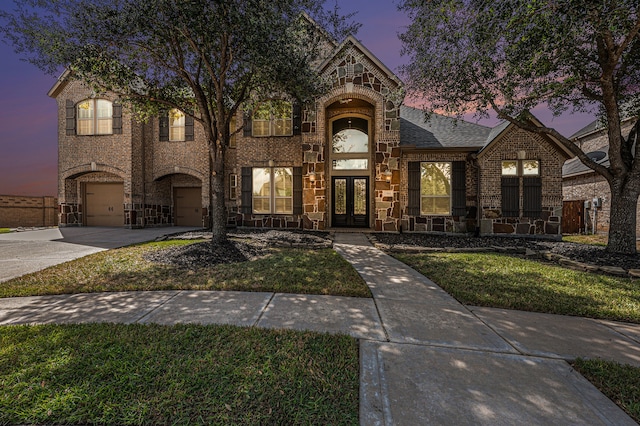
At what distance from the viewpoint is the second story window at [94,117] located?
13430mm

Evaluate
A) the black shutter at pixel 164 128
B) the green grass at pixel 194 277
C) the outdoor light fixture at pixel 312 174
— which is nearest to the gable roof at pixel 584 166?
the outdoor light fixture at pixel 312 174

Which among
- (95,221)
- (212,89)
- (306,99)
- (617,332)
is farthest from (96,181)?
(617,332)

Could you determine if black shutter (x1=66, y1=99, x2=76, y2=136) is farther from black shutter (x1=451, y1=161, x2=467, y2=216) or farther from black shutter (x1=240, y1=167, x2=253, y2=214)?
black shutter (x1=451, y1=161, x2=467, y2=216)

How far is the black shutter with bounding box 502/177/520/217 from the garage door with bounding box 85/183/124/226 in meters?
18.8

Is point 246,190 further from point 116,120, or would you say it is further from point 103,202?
point 103,202

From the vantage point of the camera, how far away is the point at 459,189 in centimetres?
1148

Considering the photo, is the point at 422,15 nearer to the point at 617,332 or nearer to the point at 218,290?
the point at 617,332

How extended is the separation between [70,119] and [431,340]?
1857 cm

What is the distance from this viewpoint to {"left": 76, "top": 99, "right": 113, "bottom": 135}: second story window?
13430mm

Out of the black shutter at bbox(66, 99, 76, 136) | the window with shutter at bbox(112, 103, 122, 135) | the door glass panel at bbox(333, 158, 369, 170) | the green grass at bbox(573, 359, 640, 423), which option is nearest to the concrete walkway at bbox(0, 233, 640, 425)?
the green grass at bbox(573, 359, 640, 423)

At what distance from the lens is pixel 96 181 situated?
14102mm

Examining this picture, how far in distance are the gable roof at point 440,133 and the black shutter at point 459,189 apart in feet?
3.17

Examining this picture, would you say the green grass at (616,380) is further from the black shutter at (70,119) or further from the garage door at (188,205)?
the black shutter at (70,119)

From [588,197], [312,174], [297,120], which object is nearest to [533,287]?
[312,174]
